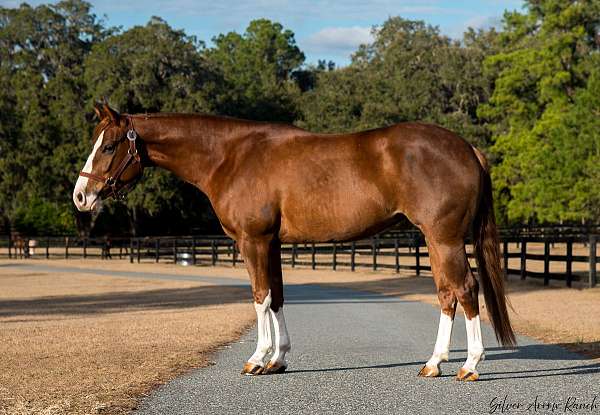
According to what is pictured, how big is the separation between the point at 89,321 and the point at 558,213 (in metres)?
34.8

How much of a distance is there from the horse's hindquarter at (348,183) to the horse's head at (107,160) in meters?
1.10

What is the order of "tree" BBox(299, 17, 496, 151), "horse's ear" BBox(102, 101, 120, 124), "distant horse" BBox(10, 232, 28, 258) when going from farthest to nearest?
"tree" BBox(299, 17, 496, 151) → "distant horse" BBox(10, 232, 28, 258) → "horse's ear" BBox(102, 101, 120, 124)

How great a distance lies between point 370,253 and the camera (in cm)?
3222

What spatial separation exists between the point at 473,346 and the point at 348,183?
177 cm

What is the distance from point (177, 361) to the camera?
30.1 ft

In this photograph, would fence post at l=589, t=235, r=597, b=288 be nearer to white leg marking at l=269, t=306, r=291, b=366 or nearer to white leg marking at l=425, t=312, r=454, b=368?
white leg marking at l=425, t=312, r=454, b=368

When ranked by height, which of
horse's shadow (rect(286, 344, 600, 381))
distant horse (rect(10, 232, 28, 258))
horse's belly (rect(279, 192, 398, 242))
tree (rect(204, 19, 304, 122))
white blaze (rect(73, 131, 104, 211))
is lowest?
distant horse (rect(10, 232, 28, 258))

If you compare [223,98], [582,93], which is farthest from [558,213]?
[223,98]

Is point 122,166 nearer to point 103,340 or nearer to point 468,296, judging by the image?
point 468,296

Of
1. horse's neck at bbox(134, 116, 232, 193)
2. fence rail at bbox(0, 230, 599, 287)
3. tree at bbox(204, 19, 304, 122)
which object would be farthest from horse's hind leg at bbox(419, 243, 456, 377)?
tree at bbox(204, 19, 304, 122)

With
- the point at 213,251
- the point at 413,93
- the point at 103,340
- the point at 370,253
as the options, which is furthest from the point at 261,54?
the point at 103,340

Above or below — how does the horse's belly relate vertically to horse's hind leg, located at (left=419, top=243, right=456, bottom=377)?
above

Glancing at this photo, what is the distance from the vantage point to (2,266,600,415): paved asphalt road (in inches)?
256

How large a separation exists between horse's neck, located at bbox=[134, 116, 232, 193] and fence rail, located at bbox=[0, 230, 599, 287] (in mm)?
13092
